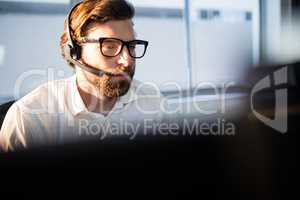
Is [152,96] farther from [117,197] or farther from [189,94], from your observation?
[117,197]

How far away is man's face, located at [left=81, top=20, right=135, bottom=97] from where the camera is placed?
3.95 feet

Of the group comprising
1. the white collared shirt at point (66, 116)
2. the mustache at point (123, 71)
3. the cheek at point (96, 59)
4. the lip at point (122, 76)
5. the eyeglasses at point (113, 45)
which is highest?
the eyeglasses at point (113, 45)

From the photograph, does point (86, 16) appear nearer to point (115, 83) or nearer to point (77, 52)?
point (77, 52)

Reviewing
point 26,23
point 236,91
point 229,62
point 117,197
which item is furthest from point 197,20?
point 117,197

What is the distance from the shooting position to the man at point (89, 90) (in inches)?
47.3

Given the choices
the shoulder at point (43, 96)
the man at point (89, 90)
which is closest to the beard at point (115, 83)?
the man at point (89, 90)

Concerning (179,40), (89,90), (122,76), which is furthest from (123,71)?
(179,40)

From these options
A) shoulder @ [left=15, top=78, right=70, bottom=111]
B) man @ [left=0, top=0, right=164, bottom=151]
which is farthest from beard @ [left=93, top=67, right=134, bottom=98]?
→ shoulder @ [left=15, top=78, right=70, bottom=111]

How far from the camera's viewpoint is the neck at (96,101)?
1.25 m

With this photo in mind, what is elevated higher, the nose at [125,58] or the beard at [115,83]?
the nose at [125,58]

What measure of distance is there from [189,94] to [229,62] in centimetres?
22

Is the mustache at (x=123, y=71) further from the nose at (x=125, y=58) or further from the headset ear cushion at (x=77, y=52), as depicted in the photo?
the headset ear cushion at (x=77, y=52)

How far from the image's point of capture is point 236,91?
1.36 meters

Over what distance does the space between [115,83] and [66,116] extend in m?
0.21
